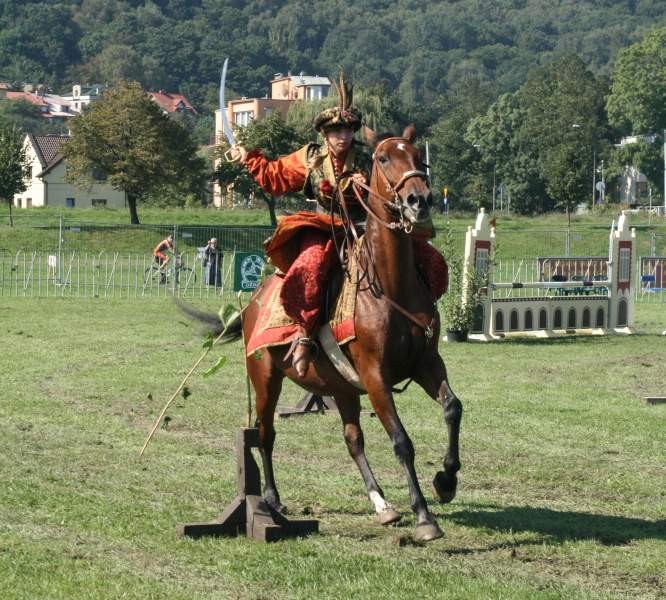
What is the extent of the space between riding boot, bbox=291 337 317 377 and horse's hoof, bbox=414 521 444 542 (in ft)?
4.57

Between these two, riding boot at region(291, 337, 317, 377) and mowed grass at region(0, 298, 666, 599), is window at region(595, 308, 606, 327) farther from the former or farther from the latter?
riding boot at region(291, 337, 317, 377)

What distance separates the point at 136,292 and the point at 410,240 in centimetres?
2674

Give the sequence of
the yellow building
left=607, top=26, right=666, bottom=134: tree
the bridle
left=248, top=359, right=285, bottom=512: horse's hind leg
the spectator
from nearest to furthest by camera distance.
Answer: the bridle < left=248, top=359, right=285, bottom=512: horse's hind leg < the spectator < left=607, top=26, right=666, bottom=134: tree < the yellow building

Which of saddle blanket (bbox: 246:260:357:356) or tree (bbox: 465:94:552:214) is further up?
tree (bbox: 465:94:552:214)

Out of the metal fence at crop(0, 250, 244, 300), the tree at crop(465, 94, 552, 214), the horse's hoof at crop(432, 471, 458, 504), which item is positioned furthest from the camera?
the tree at crop(465, 94, 552, 214)

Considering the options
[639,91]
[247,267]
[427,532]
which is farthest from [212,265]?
[639,91]

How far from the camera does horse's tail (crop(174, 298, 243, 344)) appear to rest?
10523 mm

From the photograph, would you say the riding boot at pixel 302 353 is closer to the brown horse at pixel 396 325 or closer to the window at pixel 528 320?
the brown horse at pixel 396 325

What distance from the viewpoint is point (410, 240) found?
8156mm

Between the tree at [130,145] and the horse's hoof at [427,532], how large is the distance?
55.3 metres

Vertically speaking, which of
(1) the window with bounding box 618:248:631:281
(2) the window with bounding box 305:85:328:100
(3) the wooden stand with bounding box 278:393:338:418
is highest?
(2) the window with bounding box 305:85:328:100

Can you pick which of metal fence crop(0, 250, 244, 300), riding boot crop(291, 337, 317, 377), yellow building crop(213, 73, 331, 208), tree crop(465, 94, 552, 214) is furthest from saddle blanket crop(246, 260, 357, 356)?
tree crop(465, 94, 552, 214)

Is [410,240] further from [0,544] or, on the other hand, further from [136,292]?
[136,292]

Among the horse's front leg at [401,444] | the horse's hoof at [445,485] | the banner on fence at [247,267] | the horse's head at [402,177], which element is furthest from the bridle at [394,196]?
the banner on fence at [247,267]
